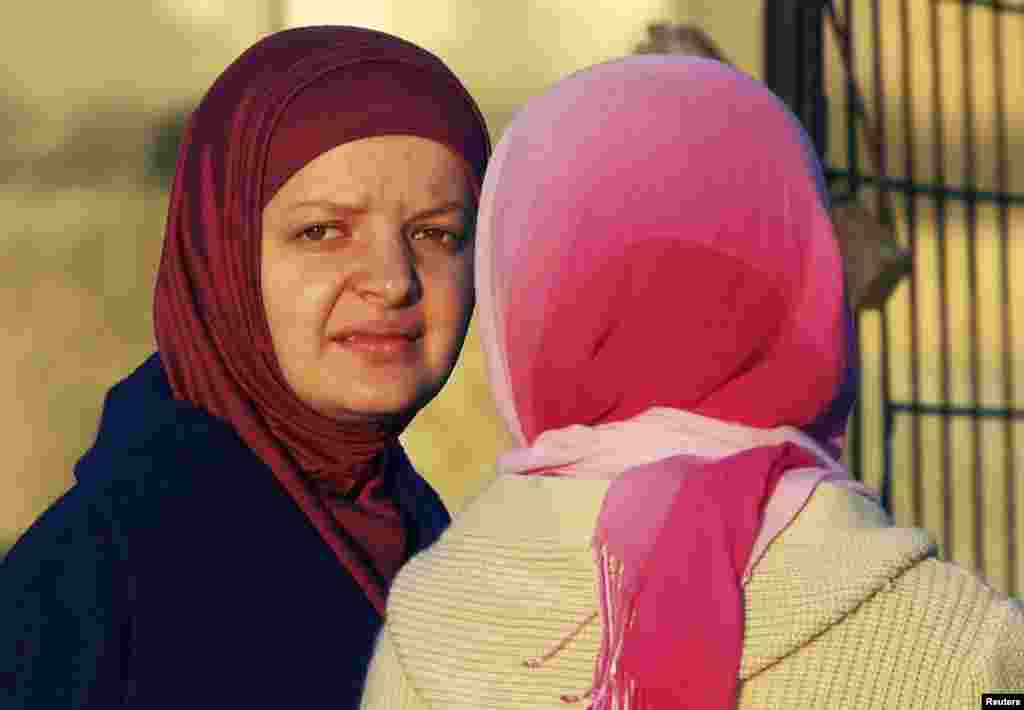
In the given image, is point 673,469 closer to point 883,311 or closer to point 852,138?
point 852,138

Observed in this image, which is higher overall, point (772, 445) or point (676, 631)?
Result: point (772, 445)

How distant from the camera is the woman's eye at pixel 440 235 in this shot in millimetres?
2336

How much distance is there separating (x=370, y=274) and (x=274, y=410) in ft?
0.79

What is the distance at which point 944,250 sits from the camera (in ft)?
21.9

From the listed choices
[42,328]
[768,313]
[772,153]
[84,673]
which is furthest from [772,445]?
[42,328]

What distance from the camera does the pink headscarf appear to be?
5.01ft

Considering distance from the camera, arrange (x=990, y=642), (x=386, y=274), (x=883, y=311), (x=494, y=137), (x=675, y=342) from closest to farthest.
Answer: (x=990, y=642)
(x=675, y=342)
(x=386, y=274)
(x=494, y=137)
(x=883, y=311)

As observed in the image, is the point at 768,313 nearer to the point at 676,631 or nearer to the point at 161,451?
the point at 676,631

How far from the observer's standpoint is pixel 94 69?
4.99 m

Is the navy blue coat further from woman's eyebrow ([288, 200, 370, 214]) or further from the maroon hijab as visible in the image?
woman's eyebrow ([288, 200, 370, 214])

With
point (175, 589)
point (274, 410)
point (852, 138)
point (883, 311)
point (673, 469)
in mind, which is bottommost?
point (883, 311)

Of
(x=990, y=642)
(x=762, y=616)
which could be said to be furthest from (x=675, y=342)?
(x=990, y=642)

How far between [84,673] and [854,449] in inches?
168

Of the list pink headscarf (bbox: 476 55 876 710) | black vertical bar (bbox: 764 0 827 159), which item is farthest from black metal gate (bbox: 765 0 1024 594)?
pink headscarf (bbox: 476 55 876 710)
